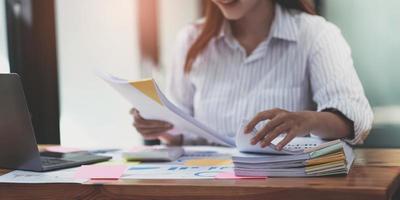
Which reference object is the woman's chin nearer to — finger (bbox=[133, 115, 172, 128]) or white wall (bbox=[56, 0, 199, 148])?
finger (bbox=[133, 115, 172, 128])

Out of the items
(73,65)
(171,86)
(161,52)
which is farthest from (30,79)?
(161,52)

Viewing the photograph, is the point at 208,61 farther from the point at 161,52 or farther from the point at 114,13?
the point at 161,52

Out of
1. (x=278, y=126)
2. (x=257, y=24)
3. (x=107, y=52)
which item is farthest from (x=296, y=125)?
(x=107, y=52)

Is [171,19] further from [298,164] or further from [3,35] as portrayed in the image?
[298,164]

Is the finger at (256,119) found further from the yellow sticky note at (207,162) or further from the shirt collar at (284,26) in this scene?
the shirt collar at (284,26)

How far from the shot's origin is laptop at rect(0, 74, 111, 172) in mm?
898

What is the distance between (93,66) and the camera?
1.77 m

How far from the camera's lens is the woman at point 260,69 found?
126 centimetres

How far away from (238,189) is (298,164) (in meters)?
0.13

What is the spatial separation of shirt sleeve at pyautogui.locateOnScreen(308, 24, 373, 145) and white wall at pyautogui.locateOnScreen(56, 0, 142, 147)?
→ 57 cm

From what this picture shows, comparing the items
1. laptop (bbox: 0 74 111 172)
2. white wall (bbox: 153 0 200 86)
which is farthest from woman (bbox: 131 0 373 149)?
white wall (bbox: 153 0 200 86)

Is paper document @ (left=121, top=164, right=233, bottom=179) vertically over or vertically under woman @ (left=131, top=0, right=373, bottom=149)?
under

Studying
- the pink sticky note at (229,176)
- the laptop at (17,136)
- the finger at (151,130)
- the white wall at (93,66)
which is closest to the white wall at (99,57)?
the white wall at (93,66)

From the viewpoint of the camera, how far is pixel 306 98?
1383 millimetres
